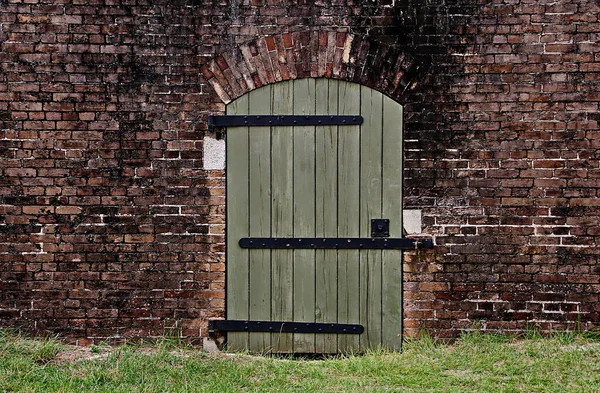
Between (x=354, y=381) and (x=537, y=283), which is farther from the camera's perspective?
(x=537, y=283)

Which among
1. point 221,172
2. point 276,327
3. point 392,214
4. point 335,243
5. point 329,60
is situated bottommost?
point 276,327

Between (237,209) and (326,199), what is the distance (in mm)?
740

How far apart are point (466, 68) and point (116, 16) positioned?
2.89 meters

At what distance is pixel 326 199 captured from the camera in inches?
202

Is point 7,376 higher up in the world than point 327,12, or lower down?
lower down

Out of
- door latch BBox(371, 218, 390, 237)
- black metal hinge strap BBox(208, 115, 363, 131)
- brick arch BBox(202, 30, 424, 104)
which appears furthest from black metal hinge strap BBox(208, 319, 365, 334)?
brick arch BBox(202, 30, 424, 104)

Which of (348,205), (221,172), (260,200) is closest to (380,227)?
(348,205)

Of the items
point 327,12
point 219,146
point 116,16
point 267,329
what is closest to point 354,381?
point 267,329

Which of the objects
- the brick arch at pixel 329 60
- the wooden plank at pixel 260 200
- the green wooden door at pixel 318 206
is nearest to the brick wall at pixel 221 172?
the brick arch at pixel 329 60

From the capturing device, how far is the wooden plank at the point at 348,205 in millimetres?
5121

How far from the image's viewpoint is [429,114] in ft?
16.7

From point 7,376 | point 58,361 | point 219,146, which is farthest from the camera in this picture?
point 219,146

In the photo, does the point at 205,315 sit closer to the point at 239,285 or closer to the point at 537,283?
the point at 239,285

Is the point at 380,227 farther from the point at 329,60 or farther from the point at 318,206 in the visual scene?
the point at 329,60
